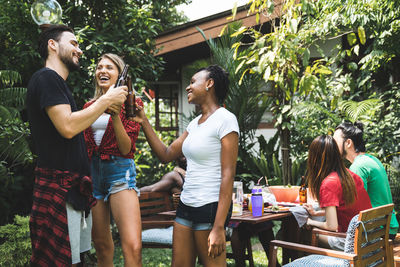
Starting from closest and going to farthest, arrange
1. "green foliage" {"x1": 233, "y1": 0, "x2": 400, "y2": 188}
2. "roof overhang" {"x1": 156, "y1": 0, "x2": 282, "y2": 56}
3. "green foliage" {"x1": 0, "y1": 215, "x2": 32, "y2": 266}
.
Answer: "green foliage" {"x1": 0, "y1": 215, "x2": 32, "y2": 266}
"green foliage" {"x1": 233, "y1": 0, "x2": 400, "y2": 188}
"roof overhang" {"x1": 156, "y1": 0, "x2": 282, "y2": 56}

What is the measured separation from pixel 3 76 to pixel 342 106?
16.7ft

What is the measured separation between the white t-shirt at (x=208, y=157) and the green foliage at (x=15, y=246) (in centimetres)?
275

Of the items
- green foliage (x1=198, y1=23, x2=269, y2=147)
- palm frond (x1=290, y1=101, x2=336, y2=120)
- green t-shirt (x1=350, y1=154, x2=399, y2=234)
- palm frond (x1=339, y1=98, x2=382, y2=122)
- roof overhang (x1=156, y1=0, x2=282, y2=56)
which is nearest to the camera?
green t-shirt (x1=350, y1=154, x2=399, y2=234)

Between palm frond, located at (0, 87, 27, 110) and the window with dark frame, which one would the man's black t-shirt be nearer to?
palm frond, located at (0, 87, 27, 110)

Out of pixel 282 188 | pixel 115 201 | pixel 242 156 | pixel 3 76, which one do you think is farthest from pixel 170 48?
pixel 115 201

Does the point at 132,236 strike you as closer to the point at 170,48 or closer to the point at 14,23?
the point at 14,23

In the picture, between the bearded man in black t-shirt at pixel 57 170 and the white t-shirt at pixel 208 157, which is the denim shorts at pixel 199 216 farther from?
the bearded man in black t-shirt at pixel 57 170

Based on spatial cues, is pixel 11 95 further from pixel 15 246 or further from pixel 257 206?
pixel 257 206

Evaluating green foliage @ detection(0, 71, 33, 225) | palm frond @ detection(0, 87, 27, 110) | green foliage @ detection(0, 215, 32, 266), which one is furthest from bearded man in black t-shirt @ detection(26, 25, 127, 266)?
palm frond @ detection(0, 87, 27, 110)

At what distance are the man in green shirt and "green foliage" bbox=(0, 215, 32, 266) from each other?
3.55 metres

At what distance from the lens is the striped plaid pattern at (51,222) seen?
7.31ft

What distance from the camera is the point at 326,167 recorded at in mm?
3639

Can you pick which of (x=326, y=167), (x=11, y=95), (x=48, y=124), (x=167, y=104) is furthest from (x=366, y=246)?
(x=167, y=104)

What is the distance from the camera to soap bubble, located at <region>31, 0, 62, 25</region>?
3.62m
